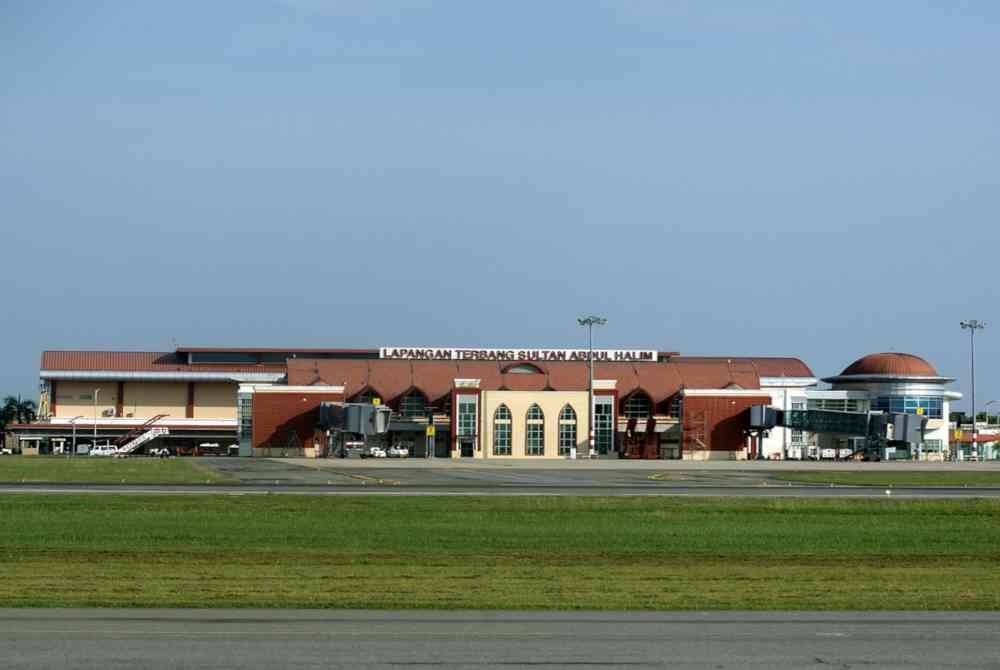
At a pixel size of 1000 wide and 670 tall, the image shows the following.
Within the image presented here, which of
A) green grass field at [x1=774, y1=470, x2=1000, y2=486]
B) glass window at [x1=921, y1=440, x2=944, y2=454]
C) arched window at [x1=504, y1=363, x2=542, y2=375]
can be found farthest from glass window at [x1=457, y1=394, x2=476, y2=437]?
green grass field at [x1=774, y1=470, x2=1000, y2=486]

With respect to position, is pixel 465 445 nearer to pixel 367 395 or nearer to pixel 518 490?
pixel 367 395

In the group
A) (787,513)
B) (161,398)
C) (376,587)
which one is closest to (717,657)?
(376,587)

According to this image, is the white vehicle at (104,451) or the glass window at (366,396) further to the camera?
the white vehicle at (104,451)

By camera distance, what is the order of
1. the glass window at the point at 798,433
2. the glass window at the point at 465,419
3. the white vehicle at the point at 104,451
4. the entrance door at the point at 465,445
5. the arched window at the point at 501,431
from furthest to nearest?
the white vehicle at the point at 104,451 → the glass window at the point at 798,433 → the entrance door at the point at 465,445 → the glass window at the point at 465,419 → the arched window at the point at 501,431

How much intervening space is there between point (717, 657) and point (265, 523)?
2586 centimetres

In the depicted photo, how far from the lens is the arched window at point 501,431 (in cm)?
15062

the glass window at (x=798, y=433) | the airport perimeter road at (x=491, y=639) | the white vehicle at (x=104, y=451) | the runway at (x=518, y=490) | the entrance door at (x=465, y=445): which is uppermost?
the glass window at (x=798, y=433)

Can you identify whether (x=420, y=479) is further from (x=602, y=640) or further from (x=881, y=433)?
(x=881, y=433)

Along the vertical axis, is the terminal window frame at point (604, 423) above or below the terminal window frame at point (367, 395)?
below

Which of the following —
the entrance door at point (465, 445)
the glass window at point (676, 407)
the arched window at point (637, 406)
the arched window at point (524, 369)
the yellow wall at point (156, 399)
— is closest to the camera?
the entrance door at point (465, 445)

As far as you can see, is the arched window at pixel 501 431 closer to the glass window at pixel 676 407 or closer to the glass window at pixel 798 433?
the glass window at pixel 676 407

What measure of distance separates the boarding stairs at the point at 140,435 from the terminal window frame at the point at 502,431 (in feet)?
154

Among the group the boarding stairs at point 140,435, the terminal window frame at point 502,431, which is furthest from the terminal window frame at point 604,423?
the boarding stairs at point 140,435

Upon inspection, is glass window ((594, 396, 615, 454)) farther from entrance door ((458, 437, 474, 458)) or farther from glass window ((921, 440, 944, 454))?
glass window ((921, 440, 944, 454))
